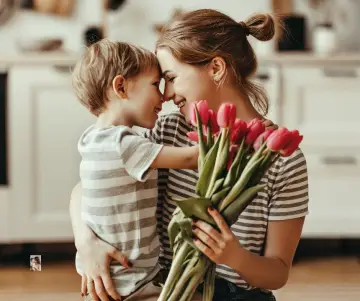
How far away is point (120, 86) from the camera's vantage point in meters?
1.52

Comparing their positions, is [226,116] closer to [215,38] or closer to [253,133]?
[253,133]

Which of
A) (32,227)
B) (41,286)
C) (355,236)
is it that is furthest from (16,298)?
(355,236)

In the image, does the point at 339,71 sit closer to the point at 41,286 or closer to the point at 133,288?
the point at 41,286

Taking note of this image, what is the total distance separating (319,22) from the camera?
405 centimetres

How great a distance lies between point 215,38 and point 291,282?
2029 millimetres

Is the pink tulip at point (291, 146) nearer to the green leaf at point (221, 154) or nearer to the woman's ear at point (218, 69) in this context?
the green leaf at point (221, 154)

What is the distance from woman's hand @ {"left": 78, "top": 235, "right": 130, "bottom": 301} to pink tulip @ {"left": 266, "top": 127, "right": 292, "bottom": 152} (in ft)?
1.67

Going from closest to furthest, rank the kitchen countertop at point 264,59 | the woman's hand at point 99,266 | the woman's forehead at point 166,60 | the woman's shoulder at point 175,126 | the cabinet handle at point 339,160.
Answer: the woman's hand at point 99,266 → the woman's forehead at point 166,60 → the woman's shoulder at point 175,126 → the kitchen countertop at point 264,59 → the cabinet handle at point 339,160

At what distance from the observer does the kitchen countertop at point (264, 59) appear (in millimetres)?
3474

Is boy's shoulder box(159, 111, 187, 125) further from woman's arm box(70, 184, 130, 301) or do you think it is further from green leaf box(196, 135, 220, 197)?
Answer: green leaf box(196, 135, 220, 197)

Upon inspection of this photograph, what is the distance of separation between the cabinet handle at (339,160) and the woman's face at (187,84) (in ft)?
6.94

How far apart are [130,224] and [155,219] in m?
0.07

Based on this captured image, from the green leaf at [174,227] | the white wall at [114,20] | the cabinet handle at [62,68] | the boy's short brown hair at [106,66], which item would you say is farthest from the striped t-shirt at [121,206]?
the white wall at [114,20]

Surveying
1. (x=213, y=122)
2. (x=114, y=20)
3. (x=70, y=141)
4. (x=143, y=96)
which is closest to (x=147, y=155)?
(x=143, y=96)
